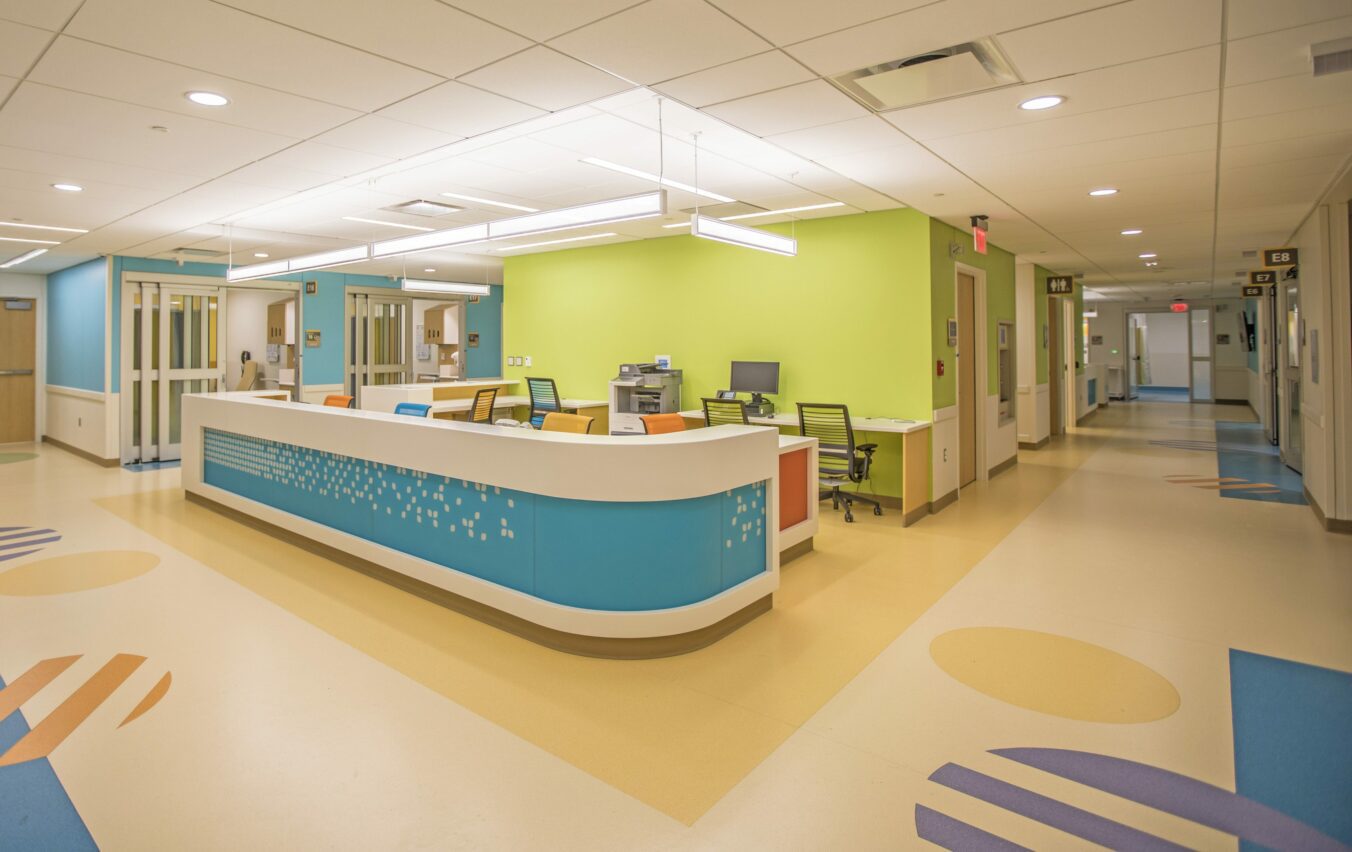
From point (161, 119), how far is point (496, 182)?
7.49ft

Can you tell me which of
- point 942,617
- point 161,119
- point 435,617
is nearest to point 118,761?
point 435,617

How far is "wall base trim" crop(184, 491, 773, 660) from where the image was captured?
3.54 m

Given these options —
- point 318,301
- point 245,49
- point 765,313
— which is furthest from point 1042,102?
point 318,301

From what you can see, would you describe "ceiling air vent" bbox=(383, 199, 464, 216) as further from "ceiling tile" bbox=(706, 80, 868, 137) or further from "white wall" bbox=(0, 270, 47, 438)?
"white wall" bbox=(0, 270, 47, 438)

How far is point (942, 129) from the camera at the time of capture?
166 inches

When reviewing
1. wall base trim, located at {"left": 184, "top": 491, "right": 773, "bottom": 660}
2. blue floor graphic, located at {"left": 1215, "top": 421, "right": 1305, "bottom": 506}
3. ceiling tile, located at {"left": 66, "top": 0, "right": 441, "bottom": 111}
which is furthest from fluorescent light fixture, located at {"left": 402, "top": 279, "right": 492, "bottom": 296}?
blue floor graphic, located at {"left": 1215, "top": 421, "right": 1305, "bottom": 506}

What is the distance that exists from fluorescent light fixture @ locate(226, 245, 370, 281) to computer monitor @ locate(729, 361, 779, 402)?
3.78 metres

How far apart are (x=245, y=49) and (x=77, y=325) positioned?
9513mm

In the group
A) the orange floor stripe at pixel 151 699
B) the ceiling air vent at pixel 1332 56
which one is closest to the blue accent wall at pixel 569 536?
the orange floor stripe at pixel 151 699

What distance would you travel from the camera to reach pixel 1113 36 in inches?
118

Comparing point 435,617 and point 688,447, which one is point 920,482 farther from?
point 435,617

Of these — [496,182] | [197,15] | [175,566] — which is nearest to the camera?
[197,15]

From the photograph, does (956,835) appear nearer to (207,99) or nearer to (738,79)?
(738,79)

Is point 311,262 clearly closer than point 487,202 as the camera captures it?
No
